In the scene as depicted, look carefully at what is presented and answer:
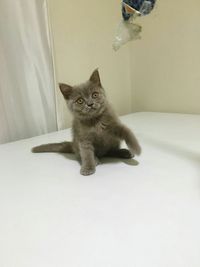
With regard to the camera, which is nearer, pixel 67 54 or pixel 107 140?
pixel 107 140

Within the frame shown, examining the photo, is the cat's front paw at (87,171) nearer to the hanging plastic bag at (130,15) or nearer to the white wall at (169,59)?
the hanging plastic bag at (130,15)

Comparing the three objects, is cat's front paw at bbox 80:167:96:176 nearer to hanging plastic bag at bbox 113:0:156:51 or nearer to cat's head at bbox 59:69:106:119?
cat's head at bbox 59:69:106:119

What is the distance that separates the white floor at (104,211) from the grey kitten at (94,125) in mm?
53

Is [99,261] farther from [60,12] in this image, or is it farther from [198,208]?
[60,12]

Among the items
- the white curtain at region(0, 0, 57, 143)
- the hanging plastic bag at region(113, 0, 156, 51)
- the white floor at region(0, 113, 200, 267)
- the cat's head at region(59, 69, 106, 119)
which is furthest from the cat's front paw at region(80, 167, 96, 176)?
the white curtain at region(0, 0, 57, 143)

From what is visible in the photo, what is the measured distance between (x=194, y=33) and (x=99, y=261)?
1.42 meters

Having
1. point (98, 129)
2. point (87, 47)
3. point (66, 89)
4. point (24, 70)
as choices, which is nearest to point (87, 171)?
A: point (98, 129)

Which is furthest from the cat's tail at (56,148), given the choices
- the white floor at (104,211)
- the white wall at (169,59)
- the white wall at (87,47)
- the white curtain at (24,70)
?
the white wall at (169,59)

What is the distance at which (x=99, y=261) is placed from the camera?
0.41 meters

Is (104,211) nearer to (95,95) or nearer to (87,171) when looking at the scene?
(87,171)

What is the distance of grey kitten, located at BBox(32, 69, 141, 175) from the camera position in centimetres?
81

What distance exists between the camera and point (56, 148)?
99cm

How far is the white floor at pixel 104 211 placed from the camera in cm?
42

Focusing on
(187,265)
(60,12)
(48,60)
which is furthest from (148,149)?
(60,12)
